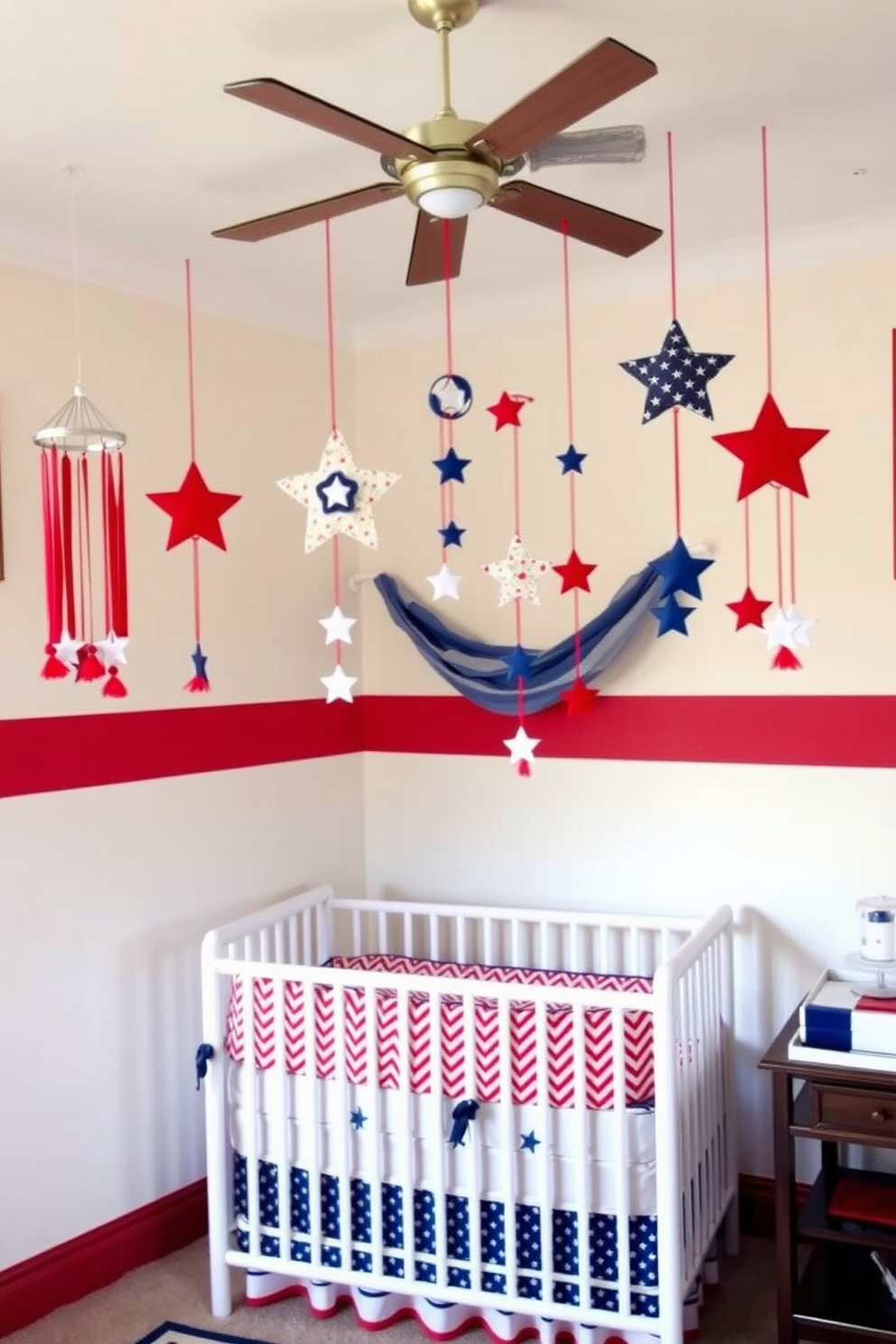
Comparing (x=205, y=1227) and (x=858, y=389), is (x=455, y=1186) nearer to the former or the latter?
(x=205, y=1227)

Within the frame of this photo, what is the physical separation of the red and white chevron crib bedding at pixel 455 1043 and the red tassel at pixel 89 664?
84 centimetres

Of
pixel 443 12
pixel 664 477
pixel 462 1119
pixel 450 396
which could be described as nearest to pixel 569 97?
pixel 443 12

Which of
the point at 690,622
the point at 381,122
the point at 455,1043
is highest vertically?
the point at 381,122

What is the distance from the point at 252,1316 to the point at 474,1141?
2.25 ft

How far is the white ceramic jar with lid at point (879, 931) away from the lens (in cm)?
250

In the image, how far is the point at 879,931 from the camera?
8.22 feet

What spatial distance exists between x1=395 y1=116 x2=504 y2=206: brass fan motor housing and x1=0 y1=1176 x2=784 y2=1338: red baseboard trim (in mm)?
2291

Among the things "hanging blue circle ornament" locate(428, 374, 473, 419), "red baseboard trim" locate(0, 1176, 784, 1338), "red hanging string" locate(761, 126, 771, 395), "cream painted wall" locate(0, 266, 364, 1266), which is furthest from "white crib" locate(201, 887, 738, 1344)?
"red hanging string" locate(761, 126, 771, 395)

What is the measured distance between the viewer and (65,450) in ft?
7.31

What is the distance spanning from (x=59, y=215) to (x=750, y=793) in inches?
78.6

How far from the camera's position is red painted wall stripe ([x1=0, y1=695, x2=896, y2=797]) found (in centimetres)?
272

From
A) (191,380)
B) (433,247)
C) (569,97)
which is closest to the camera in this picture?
(569,97)

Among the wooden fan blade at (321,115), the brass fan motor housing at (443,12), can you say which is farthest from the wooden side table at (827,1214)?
the brass fan motor housing at (443,12)

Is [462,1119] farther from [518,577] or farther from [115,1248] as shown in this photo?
[518,577]
